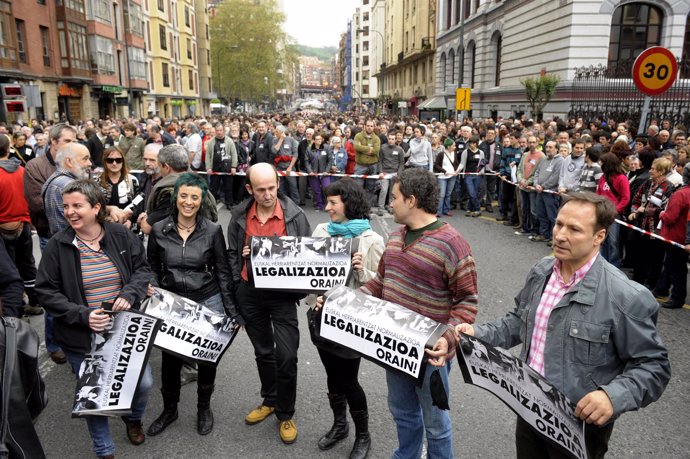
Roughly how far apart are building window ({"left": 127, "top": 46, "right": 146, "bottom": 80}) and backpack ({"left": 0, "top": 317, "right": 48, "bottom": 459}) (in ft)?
162

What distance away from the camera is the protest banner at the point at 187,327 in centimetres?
367

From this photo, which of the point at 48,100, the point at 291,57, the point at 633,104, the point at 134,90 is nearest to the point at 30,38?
the point at 48,100

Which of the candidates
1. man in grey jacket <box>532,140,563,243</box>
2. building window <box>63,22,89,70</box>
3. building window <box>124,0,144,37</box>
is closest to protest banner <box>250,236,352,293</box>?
man in grey jacket <box>532,140,563,243</box>

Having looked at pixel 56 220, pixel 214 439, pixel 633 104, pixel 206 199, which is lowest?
pixel 214 439

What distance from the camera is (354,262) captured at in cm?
362

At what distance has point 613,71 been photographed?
20.7 m

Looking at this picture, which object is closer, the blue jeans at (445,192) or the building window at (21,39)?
the blue jeans at (445,192)

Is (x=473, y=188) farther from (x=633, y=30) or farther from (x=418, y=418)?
(x=633, y=30)

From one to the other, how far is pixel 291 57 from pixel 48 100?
48.1 metres

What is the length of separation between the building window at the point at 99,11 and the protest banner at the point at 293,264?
43.7 metres

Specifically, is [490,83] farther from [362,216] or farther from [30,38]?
[362,216]

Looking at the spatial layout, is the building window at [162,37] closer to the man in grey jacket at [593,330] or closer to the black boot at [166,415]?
the black boot at [166,415]

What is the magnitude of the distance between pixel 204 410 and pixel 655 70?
7.56 metres

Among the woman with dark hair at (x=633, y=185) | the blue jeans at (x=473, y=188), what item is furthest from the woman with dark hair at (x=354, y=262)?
the blue jeans at (x=473, y=188)
